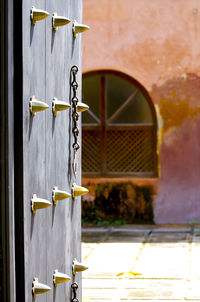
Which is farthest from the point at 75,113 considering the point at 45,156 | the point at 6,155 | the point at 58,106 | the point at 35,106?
the point at 6,155

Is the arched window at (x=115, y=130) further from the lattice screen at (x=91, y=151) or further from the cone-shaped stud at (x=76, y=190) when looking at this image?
the cone-shaped stud at (x=76, y=190)

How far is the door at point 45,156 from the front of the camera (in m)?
2.37

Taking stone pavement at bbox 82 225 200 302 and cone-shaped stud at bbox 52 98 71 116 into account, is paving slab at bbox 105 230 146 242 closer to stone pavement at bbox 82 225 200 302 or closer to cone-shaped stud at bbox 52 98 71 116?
stone pavement at bbox 82 225 200 302

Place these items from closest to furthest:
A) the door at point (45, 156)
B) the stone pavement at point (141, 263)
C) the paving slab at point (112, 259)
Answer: the door at point (45, 156) < the stone pavement at point (141, 263) < the paving slab at point (112, 259)

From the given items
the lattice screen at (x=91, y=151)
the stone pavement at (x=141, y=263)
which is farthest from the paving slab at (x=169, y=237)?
the lattice screen at (x=91, y=151)

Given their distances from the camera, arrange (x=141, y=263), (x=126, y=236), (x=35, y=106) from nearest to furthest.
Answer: (x=35, y=106), (x=141, y=263), (x=126, y=236)

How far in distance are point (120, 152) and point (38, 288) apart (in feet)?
20.8

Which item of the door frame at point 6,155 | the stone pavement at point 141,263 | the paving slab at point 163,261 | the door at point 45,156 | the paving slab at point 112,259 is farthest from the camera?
the paving slab at point 112,259

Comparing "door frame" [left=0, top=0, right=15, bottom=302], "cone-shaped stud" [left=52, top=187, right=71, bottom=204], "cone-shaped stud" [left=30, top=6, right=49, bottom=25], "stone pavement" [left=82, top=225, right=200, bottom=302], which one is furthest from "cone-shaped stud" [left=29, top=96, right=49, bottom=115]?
"stone pavement" [left=82, top=225, right=200, bottom=302]

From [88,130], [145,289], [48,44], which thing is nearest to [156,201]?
[88,130]

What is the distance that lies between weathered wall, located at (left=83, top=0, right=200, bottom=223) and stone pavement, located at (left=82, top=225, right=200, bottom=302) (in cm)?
44

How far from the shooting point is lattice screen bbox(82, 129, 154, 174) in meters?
8.74

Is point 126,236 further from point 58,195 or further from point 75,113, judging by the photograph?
point 58,195

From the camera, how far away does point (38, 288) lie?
2516 millimetres
